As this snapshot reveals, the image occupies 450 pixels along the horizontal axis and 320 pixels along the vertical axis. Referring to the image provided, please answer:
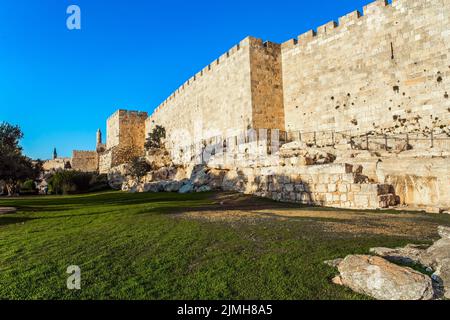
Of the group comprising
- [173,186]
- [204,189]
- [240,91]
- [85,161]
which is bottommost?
[204,189]

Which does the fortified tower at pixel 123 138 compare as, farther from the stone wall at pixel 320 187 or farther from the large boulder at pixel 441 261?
the large boulder at pixel 441 261

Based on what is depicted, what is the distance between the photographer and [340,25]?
17.1m

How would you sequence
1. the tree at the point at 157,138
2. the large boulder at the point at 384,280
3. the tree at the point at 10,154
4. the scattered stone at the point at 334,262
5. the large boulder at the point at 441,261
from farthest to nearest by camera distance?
the tree at the point at 157,138 → the tree at the point at 10,154 → the scattered stone at the point at 334,262 → the large boulder at the point at 441,261 → the large boulder at the point at 384,280

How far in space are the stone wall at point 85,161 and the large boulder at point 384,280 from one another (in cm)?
4461

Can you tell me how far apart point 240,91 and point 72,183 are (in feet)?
48.3

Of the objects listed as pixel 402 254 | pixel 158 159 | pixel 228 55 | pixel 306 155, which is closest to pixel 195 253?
pixel 402 254

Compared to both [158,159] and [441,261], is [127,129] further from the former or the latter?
[441,261]

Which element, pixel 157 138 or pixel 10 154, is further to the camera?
pixel 157 138

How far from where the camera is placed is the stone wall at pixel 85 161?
140 ft

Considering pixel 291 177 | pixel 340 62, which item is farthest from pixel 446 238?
pixel 340 62

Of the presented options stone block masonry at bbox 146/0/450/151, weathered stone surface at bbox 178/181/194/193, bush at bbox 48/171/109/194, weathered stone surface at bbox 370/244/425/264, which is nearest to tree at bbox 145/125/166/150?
bush at bbox 48/171/109/194

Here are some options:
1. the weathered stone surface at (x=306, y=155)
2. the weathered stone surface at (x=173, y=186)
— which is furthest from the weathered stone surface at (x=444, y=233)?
the weathered stone surface at (x=173, y=186)

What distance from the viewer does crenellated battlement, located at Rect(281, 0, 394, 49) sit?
1534cm

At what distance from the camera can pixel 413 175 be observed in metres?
8.52
